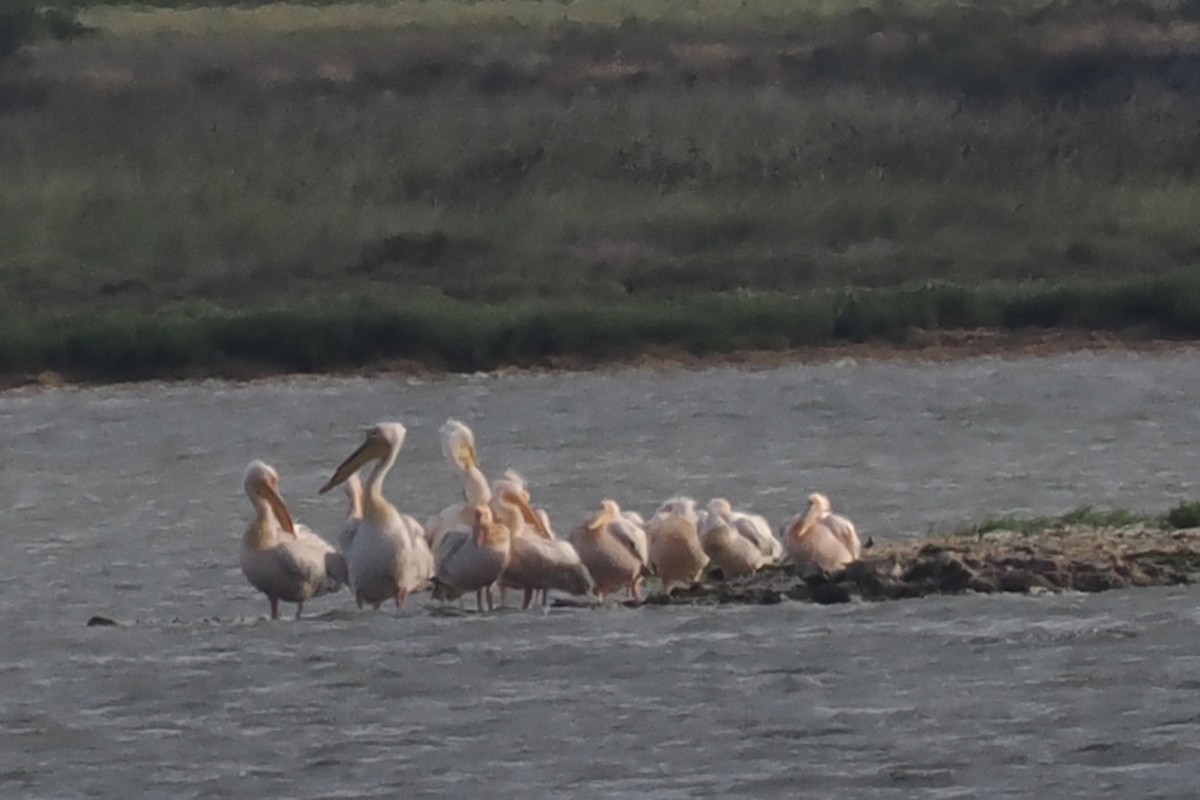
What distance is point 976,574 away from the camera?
42.1 feet

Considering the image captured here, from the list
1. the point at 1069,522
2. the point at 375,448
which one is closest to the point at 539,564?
the point at 375,448

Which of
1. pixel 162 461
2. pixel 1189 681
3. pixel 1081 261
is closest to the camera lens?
pixel 1189 681

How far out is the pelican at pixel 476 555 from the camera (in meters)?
12.8


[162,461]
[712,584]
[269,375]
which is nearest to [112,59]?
[269,375]

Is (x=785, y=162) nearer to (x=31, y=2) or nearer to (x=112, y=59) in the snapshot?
(x=112, y=59)

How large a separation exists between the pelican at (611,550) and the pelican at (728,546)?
26 cm

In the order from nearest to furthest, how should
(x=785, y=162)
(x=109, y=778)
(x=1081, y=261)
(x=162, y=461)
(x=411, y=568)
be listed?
(x=109, y=778) → (x=411, y=568) → (x=162, y=461) → (x=1081, y=261) → (x=785, y=162)

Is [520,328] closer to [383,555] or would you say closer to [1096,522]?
[1096,522]

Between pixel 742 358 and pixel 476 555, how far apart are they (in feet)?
35.6

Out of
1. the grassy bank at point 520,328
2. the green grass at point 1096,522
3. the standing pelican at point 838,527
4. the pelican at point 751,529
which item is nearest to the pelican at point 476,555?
the pelican at point 751,529

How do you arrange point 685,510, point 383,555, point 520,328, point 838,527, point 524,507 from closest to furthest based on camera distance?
point 383,555 → point 838,527 → point 685,510 → point 524,507 → point 520,328

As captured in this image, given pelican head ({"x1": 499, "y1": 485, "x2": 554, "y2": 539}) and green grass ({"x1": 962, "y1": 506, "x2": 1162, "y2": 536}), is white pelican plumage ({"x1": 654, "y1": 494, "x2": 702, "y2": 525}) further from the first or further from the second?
green grass ({"x1": 962, "y1": 506, "x2": 1162, "y2": 536})

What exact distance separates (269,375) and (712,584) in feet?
34.2

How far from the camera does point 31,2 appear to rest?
3744 cm
